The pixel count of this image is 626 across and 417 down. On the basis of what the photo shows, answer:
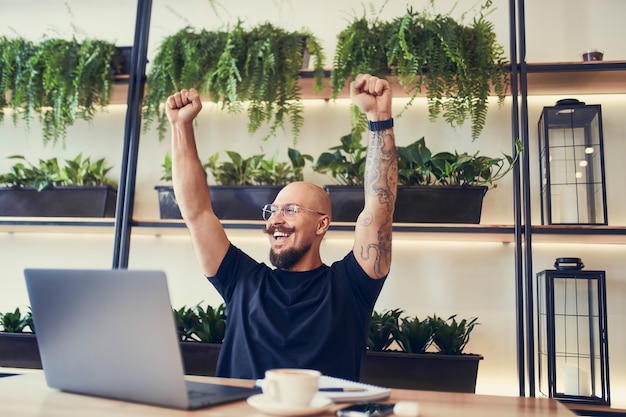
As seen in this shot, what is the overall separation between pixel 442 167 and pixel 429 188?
99 mm

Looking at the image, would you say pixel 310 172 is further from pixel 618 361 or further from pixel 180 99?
pixel 618 361

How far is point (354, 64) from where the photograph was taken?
255 cm

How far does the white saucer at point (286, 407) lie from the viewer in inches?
36.7

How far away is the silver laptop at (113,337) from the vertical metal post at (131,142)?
1464 millimetres

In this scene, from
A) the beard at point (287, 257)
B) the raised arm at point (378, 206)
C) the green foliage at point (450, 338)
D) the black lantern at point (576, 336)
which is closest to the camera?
the raised arm at point (378, 206)

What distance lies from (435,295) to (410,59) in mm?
980

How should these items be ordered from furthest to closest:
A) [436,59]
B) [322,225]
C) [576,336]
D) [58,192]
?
[58,192] < [436,59] < [576,336] < [322,225]

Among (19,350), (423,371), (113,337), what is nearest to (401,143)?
(423,371)

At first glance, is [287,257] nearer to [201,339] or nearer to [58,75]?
[201,339]

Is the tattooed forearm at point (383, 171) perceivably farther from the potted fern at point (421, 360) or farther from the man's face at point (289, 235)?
the potted fern at point (421, 360)

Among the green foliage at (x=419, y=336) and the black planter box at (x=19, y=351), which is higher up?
the green foliage at (x=419, y=336)

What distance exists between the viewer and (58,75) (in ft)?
8.80

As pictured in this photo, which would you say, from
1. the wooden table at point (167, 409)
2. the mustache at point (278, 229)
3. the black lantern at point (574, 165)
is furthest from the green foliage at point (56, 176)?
the black lantern at point (574, 165)

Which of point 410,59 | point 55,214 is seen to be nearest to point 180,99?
point 410,59
